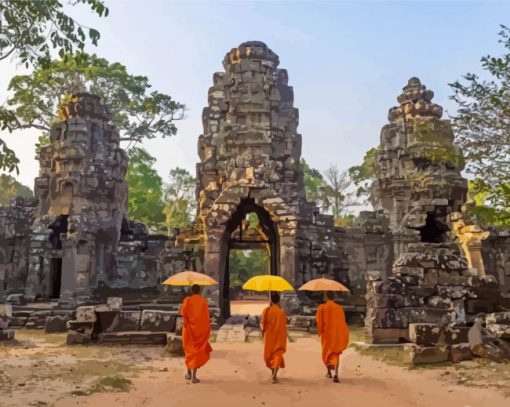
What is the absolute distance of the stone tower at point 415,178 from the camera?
Result: 65.2 feet

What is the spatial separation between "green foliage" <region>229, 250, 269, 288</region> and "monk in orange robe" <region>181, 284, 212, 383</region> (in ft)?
88.0

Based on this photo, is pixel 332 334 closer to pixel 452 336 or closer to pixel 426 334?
pixel 426 334

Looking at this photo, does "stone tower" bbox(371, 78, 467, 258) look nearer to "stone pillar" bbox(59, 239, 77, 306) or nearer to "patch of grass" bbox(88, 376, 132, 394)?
"stone pillar" bbox(59, 239, 77, 306)

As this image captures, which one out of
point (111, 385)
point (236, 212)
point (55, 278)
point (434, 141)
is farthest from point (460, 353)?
point (55, 278)

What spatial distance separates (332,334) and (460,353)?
261 cm

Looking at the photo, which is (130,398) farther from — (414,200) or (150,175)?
(150,175)

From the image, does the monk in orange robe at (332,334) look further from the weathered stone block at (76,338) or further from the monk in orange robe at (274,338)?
the weathered stone block at (76,338)

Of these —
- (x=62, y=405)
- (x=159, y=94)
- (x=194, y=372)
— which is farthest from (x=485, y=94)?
(x=159, y=94)

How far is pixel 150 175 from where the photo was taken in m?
35.5

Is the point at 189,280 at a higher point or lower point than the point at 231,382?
higher

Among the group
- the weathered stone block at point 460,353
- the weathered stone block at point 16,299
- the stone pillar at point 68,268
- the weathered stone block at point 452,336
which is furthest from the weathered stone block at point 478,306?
the weathered stone block at point 16,299

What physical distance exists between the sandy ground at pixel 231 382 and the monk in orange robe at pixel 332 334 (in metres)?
0.33

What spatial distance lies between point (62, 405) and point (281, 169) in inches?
539

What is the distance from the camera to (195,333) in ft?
26.2
